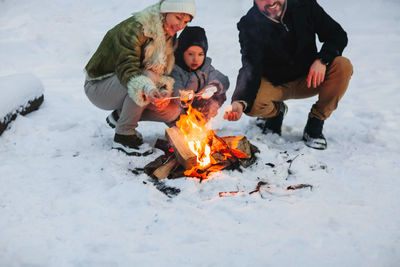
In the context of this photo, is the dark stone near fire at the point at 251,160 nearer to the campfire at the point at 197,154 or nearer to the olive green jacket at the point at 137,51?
the campfire at the point at 197,154

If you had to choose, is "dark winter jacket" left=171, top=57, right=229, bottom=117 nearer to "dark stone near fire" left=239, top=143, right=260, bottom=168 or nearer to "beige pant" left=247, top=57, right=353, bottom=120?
"beige pant" left=247, top=57, right=353, bottom=120

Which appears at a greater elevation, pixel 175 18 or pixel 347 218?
pixel 175 18

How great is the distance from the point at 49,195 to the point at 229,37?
19.2ft

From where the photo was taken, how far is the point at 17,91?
12.6 ft

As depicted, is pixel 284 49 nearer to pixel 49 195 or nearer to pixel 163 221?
pixel 163 221

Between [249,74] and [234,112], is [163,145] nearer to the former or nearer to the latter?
[234,112]

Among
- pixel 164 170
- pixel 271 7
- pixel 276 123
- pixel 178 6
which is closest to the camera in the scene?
pixel 178 6

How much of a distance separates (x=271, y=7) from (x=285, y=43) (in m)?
0.38

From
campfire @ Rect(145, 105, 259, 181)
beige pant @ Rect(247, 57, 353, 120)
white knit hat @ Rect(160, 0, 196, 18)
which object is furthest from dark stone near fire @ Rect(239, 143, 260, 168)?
white knit hat @ Rect(160, 0, 196, 18)

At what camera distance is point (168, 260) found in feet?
6.43

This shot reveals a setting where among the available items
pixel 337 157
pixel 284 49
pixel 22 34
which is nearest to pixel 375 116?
pixel 337 157

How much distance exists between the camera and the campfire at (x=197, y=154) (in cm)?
283

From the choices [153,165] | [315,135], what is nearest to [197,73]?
[153,165]

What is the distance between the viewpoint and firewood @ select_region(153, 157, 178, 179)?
2.81 m
